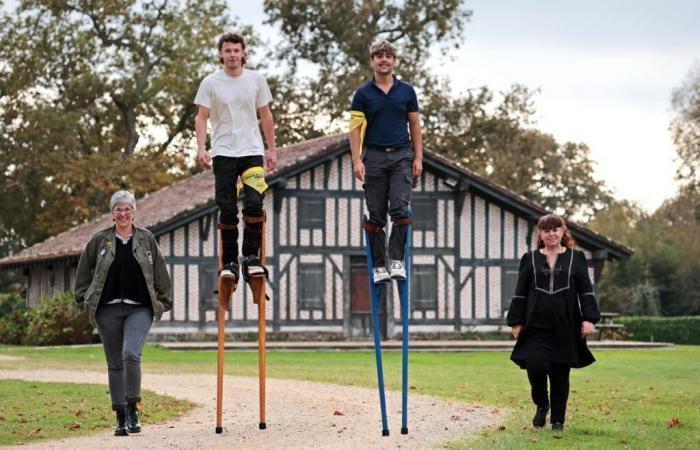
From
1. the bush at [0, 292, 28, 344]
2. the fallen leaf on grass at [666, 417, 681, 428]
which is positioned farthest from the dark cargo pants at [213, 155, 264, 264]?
the bush at [0, 292, 28, 344]

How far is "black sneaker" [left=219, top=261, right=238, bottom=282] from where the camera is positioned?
11484 mm

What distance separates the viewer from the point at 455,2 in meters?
57.3

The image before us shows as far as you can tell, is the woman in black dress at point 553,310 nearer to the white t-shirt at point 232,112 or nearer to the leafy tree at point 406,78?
the white t-shirt at point 232,112

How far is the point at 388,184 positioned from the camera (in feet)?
36.5

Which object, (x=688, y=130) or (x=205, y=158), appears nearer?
(x=205, y=158)

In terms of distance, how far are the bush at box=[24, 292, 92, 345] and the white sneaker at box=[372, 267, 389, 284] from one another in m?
26.1

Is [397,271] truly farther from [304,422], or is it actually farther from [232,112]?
[304,422]

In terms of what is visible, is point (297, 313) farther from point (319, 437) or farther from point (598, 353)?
point (319, 437)

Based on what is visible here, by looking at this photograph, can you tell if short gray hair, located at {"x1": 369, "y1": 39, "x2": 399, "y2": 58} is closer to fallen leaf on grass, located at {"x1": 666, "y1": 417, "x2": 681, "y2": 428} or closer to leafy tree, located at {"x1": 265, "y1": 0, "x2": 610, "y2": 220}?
fallen leaf on grass, located at {"x1": 666, "y1": 417, "x2": 681, "y2": 428}

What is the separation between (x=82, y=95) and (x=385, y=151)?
40894mm

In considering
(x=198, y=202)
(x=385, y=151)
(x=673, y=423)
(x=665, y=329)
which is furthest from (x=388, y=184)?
(x=665, y=329)

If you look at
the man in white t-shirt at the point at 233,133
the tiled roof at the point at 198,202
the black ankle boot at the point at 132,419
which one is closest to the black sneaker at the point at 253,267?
the man in white t-shirt at the point at 233,133

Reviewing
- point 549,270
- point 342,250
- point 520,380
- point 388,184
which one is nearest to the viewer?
point 388,184

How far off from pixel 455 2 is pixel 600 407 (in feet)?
143
